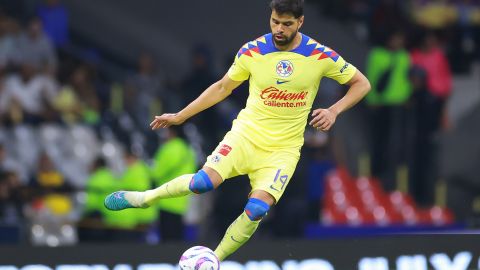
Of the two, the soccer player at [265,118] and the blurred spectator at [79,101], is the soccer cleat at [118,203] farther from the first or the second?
the blurred spectator at [79,101]

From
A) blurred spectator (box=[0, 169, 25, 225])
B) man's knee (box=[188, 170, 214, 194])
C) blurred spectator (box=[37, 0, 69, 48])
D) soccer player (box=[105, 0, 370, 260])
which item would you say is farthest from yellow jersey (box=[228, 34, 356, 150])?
blurred spectator (box=[37, 0, 69, 48])

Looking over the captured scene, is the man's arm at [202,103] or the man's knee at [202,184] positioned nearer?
the man's knee at [202,184]

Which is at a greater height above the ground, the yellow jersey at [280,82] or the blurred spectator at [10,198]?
the yellow jersey at [280,82]

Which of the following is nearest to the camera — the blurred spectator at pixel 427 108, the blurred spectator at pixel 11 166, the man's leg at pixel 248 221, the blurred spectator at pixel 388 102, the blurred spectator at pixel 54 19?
the man's leg at pixel 248 221

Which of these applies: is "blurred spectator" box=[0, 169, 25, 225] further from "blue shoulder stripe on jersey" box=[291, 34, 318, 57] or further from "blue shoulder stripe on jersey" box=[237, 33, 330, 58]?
"blue shoulder stripe on jersey" box=[291, 34, 318, 57]

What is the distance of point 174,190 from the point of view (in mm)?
11578

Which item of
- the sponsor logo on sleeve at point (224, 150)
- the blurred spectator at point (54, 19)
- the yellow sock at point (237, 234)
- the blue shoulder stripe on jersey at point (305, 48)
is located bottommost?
the yellow sock at point (237, 234)

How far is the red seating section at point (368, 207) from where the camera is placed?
17891 mm

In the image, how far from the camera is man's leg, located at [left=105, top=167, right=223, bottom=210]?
452 inches

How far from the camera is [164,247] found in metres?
14.1

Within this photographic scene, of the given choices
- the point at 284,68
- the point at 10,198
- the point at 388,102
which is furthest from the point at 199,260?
the point at 388,102

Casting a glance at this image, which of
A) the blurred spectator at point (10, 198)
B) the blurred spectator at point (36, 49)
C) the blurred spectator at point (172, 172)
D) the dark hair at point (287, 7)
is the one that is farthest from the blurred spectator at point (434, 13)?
the dark hair at point (287, 7)

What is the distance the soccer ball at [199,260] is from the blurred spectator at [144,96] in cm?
678

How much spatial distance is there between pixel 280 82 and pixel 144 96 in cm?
697
